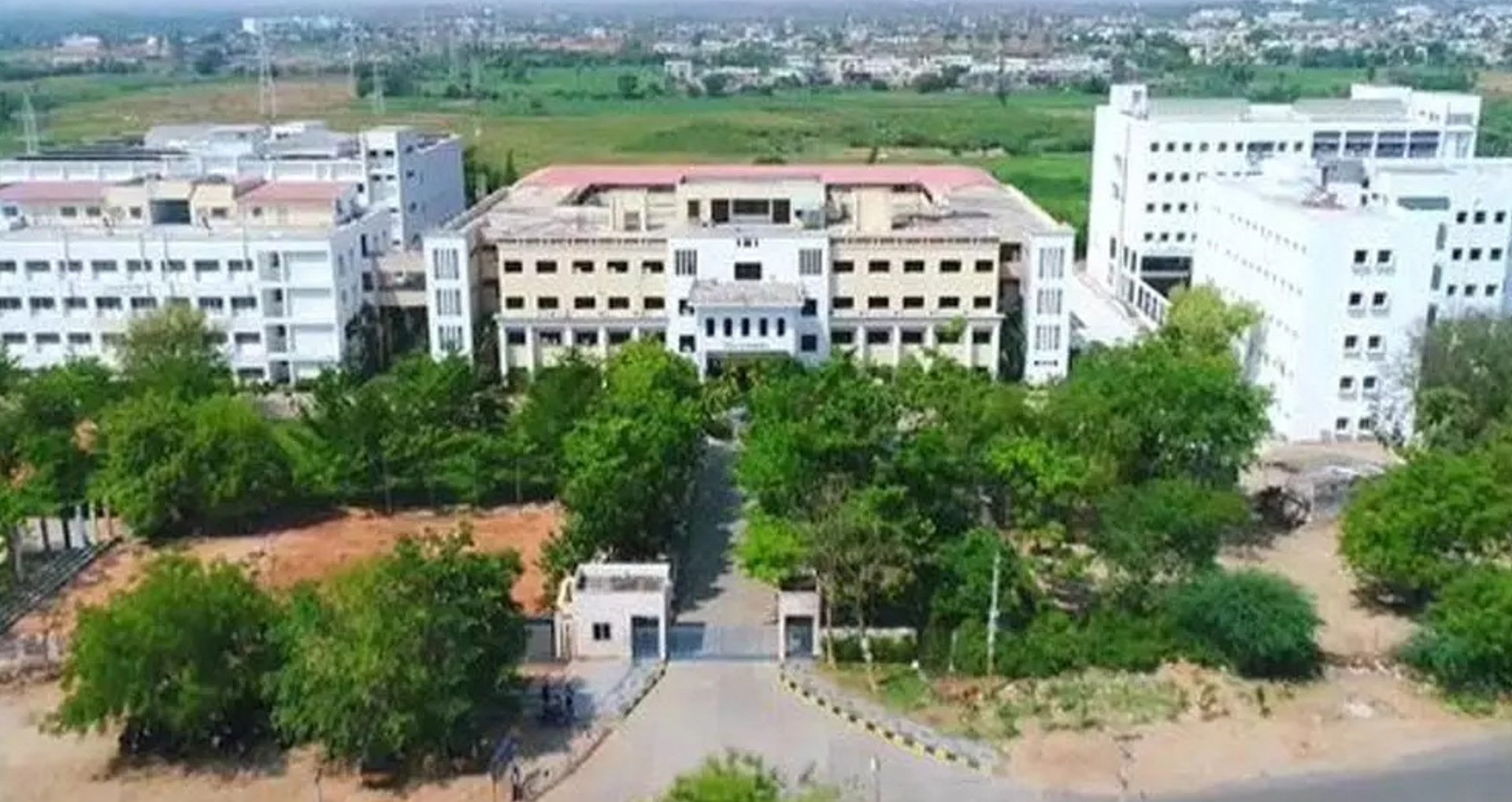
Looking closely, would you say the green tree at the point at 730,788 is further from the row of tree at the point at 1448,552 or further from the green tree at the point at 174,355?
the green tree at the point at 174,355

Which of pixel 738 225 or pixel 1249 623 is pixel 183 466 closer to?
pixel 738 225

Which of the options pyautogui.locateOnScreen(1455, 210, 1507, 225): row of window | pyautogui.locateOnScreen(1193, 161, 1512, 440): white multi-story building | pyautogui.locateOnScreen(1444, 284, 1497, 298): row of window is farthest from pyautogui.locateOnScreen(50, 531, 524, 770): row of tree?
pyautogui.locateOnScreen(1455, 210, 1507, 225): row of window

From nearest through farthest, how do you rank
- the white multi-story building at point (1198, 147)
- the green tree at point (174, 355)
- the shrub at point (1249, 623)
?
1. the shrub at point (1249, 623)
2. the green tree at point (174, 355)
3. the white multi-story building at point (1198, 147)

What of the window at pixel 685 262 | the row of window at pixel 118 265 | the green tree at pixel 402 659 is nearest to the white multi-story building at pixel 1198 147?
the window at pixel 685 262

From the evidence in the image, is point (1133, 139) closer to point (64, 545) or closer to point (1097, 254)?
point (1097, 254)

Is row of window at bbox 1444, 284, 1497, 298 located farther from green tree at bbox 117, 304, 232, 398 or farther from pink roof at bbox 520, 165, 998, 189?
green tree at bbox 117, 304, 232, 398

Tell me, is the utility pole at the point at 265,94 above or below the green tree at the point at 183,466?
above
